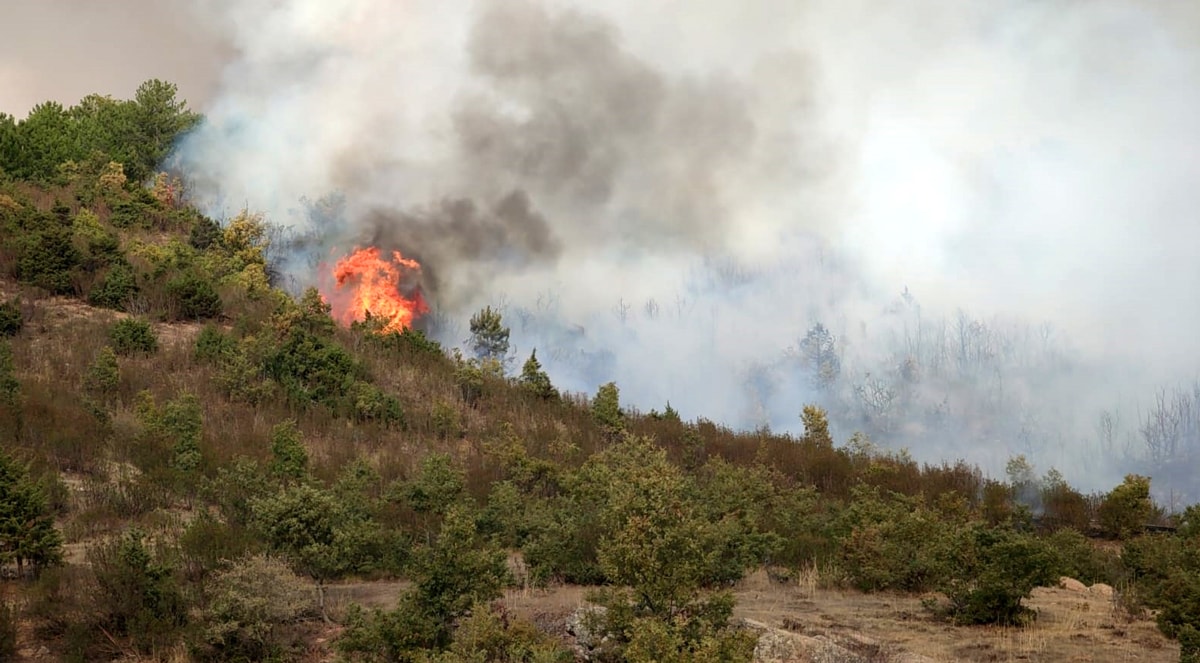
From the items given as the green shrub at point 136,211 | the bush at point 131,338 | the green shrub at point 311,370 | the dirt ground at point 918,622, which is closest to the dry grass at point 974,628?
the dirt ground at point 918,622

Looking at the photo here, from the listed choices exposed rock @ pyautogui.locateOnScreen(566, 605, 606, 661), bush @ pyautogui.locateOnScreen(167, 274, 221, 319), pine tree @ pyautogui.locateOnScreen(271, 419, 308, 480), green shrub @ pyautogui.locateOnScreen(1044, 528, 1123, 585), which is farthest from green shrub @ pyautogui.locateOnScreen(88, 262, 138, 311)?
green shrub @ pyautogui.locateOnScreen(1044, 528, 1123, 585)

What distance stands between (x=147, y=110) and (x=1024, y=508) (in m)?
55.9

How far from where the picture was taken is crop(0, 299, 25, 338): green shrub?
32.6 metres

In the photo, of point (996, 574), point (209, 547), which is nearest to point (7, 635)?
point (209, 547)

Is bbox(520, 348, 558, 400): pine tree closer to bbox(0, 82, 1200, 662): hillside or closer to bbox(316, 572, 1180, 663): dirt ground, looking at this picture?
bbox(0, 82, 1200, 662): hillside

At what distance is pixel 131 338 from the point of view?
33.4 metres

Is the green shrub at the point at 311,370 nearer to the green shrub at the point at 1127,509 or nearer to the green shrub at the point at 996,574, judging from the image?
the green shrub at the point at 996,574

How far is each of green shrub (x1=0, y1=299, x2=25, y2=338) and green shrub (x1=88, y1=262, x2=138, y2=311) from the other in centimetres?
372

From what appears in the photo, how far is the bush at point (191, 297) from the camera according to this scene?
38.6m

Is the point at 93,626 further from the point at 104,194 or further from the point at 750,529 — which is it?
the point at 104,194

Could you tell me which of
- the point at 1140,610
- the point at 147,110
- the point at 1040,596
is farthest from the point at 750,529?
the point at 147,110

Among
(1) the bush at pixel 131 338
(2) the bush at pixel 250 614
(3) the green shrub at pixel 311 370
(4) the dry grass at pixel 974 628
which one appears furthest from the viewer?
(3) the green shrub at pixel 311 370

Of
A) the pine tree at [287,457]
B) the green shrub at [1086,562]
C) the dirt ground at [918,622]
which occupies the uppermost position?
the pine tree at [287,457]

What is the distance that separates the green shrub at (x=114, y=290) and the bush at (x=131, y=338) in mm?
3528
